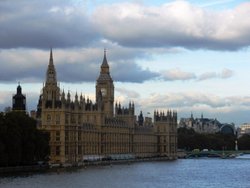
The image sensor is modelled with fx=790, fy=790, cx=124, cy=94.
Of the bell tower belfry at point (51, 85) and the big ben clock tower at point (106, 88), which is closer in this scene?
the bell tower belfry at point (51, 85)

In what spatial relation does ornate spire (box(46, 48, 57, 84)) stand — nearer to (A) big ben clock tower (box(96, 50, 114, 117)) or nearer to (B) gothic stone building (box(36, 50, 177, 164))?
(B) gothic stone building (box(36, 50, 177, 164))

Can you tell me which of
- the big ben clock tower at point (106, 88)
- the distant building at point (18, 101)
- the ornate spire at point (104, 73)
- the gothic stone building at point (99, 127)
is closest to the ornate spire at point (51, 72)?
the gothic stone building at point (99, 127)

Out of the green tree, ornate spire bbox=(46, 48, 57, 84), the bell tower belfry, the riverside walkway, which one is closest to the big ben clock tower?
ornate spire bbox=(46, 48, 57, 84)

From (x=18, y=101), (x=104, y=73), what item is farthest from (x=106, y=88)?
(x=18, y=101)

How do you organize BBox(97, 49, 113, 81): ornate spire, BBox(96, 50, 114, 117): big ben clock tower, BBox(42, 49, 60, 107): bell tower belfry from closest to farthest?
BBox(42, 49, 60, 107): bell tower belfry
BBox(96, 50, 114, 117): big ben clock tower
BBox(97, 49, 113, 81): ornate spire

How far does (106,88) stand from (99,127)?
28847mm

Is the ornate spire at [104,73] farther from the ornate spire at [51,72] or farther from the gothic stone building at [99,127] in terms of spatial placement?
the ornate spire at [51,72]

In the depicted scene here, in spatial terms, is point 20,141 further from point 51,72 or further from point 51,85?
point 51,72

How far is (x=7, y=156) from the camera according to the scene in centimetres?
9519

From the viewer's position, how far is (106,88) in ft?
570

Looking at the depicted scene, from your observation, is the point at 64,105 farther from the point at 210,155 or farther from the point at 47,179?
the point at 210,155

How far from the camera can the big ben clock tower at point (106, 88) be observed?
172m

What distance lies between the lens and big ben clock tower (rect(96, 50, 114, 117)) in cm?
17225

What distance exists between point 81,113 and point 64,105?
989cm
